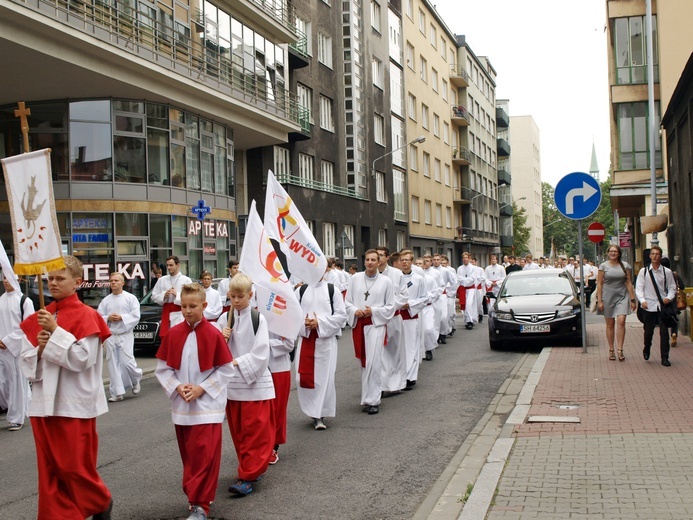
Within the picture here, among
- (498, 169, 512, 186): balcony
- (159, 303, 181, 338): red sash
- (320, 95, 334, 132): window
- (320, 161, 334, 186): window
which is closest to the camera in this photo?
(159, 303, 181, 338): red sash

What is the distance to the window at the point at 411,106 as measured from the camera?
2013 inches

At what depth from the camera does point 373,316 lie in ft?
31.2

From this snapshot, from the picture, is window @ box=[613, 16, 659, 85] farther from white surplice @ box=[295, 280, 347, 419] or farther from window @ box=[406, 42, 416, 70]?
window @ box=[406, 42, 416, 70]

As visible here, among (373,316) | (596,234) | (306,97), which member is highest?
(306,97)

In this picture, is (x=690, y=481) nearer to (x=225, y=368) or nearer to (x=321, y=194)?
(x=225, y=368)

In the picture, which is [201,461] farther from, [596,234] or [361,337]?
[596,234]

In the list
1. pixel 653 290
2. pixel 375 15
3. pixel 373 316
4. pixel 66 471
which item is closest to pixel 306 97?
pixel 375 15

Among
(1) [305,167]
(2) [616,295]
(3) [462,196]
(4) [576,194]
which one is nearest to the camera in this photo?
(2) [616,295]

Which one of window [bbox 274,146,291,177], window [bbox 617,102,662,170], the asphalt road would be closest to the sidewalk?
the asphalt road

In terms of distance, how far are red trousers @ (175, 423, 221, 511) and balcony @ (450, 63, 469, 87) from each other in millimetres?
60026

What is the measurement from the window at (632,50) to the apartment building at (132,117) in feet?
41.2

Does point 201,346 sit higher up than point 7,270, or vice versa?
point 7,270

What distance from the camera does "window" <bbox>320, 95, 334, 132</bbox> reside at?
36.7 metres

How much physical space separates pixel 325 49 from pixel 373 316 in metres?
30.0
